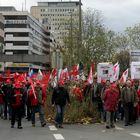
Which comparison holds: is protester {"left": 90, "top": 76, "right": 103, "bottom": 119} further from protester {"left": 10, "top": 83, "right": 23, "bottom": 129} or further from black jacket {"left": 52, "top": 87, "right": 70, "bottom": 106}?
protester {"left": 10, "top": 83, "right": 23, "bottom": 129}

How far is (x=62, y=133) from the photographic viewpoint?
17.8m

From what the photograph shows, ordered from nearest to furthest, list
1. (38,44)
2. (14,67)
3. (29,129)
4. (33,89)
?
(29,129) < (33,89) < (14,67) < (38,44)

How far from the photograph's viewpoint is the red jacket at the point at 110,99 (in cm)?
2009

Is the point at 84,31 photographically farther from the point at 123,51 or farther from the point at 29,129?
the point at 29,129

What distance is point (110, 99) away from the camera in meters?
20.2

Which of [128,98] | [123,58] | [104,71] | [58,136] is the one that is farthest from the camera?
[123,58]

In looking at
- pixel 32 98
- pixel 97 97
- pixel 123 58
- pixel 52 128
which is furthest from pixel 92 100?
pixel 123 58

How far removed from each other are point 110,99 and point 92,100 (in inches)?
115

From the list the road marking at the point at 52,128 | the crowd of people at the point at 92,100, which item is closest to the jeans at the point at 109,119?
the crowd of people at the point at 92,100

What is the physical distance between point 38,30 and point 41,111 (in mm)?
144420

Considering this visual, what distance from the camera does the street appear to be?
16312mm

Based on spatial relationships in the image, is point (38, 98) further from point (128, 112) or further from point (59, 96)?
point (128, 112)

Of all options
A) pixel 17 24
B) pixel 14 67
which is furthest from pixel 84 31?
pixel 17 24

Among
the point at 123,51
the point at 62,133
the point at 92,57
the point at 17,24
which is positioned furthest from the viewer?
the point at 17,24
